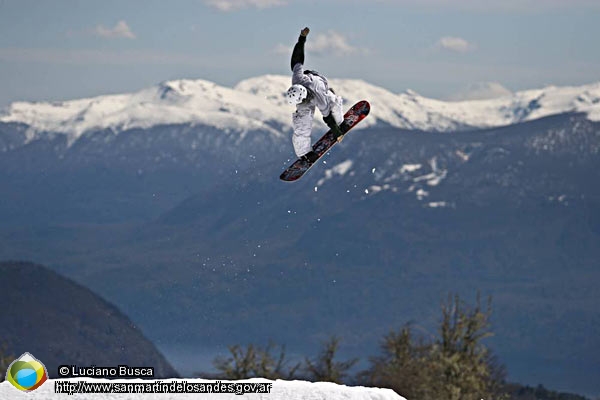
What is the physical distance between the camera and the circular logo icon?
26922 mm

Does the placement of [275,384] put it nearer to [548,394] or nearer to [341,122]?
[341,122]

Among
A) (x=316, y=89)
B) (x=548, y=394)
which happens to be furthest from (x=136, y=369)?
(x=548, y=394)

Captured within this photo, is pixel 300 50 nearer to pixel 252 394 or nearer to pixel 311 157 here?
pixel 311 157

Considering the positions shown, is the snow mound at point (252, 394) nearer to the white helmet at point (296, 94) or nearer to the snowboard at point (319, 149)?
the snowboard at point (319, 149)

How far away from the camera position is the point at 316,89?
28.7 meters

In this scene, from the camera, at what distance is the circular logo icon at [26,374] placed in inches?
1060

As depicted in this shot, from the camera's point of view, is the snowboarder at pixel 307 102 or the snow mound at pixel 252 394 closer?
the snow mound at pixel 252 394

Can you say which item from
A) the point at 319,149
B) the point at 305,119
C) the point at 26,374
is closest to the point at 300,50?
the point at 305,119

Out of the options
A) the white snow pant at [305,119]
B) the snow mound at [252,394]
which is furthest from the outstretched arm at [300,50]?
the snow mound at [252,394]

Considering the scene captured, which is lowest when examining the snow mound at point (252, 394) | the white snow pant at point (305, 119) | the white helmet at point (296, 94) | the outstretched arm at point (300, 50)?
the snow mound at point (252, 394)

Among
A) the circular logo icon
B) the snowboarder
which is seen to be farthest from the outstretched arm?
the circular logo icon

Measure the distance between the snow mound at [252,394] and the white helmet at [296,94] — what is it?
6899mm

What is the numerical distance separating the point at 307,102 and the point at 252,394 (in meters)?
7.66

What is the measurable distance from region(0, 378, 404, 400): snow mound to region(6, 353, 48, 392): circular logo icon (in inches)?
5.4
